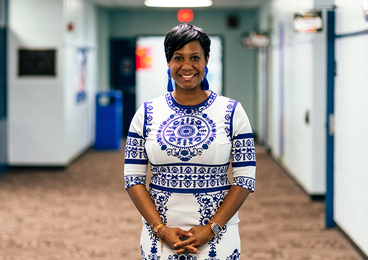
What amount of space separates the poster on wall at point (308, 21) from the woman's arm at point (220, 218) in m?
3.64

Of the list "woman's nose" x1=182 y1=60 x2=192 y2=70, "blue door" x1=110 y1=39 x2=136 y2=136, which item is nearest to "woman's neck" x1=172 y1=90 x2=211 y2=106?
"woman's nose" x1=182 y1=60 x2=192 y2=70

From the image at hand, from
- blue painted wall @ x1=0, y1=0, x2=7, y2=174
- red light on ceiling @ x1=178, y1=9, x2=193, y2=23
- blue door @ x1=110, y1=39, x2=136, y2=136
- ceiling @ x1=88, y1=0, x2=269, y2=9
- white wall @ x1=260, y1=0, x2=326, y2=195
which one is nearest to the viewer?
white wall @ x1=260, y1=0, x2=326, y2=195

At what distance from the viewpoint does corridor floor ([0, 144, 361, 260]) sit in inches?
169

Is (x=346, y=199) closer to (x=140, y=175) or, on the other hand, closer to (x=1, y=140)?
(x=140, y=175)

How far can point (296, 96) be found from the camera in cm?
703

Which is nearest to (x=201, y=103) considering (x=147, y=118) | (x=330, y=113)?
(x=147, y=118)

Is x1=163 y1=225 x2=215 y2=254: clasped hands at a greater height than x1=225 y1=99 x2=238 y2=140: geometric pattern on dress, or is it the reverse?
x1=225 y1=99 x2=238 y2=140: geometric pattern on dress

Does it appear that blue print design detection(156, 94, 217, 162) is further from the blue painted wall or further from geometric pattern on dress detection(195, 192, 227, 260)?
the blue painted wall

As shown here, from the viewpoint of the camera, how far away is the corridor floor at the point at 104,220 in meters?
4.30

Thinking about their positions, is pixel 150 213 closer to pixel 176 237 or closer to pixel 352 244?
pixel 176 237

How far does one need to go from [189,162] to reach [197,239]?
0.83ft

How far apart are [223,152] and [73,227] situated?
3482 mm

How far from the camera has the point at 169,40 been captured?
1.85m

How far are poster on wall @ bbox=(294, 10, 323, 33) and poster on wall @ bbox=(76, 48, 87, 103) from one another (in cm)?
457
